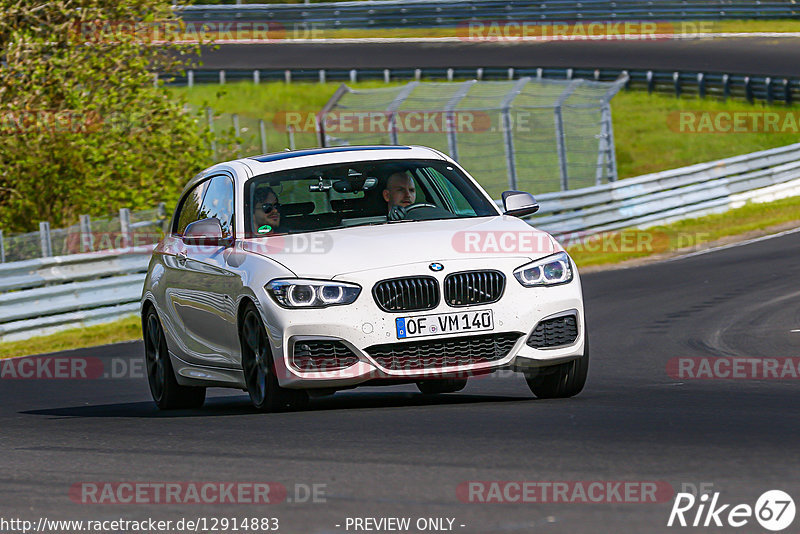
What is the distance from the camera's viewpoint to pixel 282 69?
49469 millimetres

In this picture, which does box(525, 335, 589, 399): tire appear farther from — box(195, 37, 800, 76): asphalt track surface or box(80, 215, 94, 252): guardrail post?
box(195, 37, 800, 76): asphalt track surface

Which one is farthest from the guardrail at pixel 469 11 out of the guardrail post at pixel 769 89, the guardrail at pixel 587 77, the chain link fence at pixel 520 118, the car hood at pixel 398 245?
the car hood at pixel 398 245

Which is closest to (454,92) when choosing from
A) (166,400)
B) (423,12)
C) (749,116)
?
(749,116)

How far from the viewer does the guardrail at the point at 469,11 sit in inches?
2012

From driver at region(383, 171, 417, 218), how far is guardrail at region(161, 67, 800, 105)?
25.0m

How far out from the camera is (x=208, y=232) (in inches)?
371

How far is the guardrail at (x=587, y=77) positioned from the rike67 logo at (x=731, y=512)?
2965cm

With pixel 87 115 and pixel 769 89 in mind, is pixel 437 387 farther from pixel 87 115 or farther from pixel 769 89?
pixel 769 89

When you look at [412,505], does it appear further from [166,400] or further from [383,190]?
[166,400]

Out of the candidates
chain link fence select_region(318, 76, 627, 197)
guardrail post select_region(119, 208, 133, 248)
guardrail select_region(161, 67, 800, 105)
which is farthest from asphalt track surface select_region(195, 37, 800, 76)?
guardrail post select_region(119, 208, 133, 248)

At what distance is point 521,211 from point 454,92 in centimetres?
1819

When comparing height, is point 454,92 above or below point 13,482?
below

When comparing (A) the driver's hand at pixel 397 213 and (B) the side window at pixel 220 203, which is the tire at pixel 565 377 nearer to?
(A) the driver's hand at pixel 397 213

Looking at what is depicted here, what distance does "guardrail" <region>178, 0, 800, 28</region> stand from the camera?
168 ft
